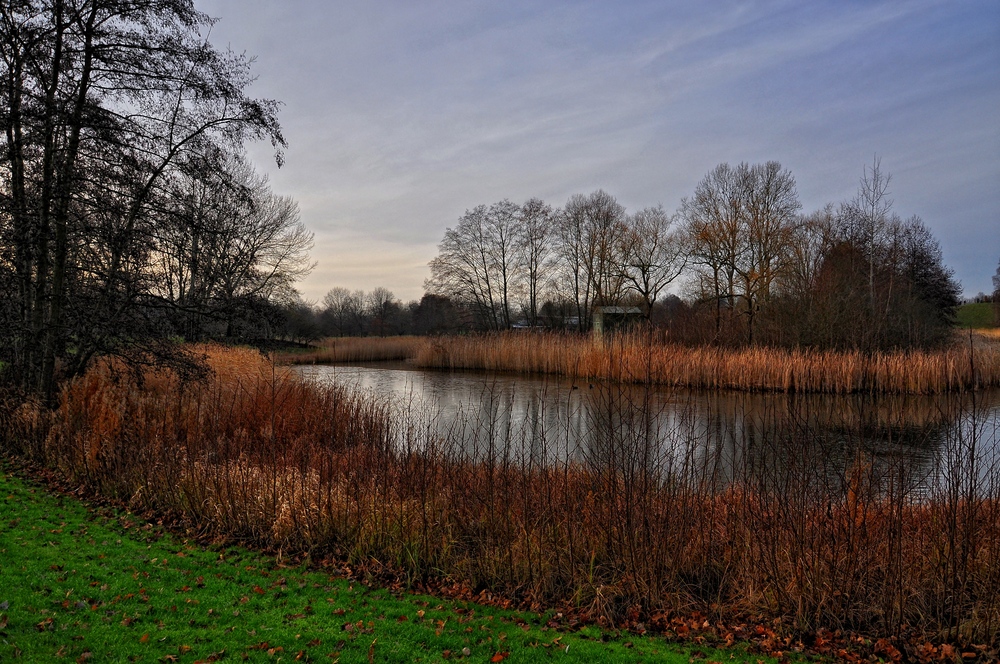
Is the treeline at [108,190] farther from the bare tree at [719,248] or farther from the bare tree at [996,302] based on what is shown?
the bare tree at [996,302]

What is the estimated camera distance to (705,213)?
31.0m

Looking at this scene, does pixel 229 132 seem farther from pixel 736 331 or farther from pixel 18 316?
pixel 736 331

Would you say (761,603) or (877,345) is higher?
(877,345)

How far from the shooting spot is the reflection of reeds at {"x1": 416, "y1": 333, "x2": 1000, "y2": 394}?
17078mm

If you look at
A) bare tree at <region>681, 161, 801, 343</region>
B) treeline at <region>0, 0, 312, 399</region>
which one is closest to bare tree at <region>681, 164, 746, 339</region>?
bare tree at <region>681, 161, 801, 343</region>

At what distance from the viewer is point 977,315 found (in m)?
52.2

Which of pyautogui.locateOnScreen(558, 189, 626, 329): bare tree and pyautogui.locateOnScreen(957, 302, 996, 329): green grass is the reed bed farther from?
pyautogui.locateOnScreen(957, 302, 996, 329): green grass

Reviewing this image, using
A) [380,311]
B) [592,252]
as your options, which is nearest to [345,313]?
[380,311]

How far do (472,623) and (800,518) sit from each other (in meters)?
2.80

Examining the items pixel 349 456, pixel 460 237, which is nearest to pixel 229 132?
pixel 349 456

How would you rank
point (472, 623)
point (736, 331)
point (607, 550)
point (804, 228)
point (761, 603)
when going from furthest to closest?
1. point (804, 228)
2. point (736, 331)
3. point (607, 550)
4. point (761, 603)
5. point (472, 623)

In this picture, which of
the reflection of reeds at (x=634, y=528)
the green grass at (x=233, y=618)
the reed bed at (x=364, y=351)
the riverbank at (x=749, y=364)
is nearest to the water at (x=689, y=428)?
the reflection of reeds at (x=634, y=528)

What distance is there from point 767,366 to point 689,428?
13198 mm

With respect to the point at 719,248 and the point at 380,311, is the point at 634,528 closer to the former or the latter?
the point at 719,248
